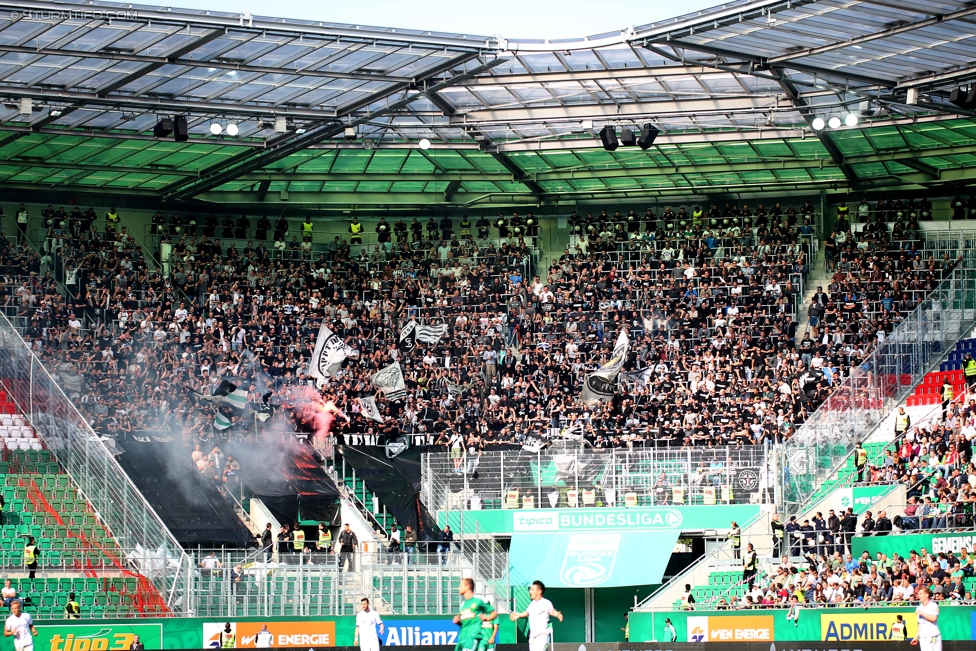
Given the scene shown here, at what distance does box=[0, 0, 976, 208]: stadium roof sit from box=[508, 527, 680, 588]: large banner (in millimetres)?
12960

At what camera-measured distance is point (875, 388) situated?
39.4 metres

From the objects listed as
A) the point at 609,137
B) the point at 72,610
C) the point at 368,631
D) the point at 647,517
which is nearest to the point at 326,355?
the point at 609,137

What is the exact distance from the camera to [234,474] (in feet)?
130

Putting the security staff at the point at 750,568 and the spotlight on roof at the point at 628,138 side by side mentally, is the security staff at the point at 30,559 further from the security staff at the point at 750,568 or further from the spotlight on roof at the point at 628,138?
the spotlight on roof at the point at 628,138

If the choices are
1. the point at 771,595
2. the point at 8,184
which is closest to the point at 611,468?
the point at 771,595

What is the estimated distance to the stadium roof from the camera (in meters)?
33.2

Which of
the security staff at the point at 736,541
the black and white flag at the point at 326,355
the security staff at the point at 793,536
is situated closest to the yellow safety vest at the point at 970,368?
the security staff at the point at 793,536

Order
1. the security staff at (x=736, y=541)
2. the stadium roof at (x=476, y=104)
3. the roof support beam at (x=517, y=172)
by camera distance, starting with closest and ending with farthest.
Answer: the stadium roof at (x=476, y=104) → the security staff at (x=736, y=541) → the roof support beam at (x=517, y=172)

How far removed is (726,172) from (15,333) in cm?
2588

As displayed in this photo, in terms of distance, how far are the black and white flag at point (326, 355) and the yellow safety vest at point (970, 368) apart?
65.8ft

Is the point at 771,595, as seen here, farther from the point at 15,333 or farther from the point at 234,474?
the point at 15,333

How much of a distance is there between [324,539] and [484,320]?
12.1 meters

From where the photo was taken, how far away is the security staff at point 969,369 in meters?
38.1

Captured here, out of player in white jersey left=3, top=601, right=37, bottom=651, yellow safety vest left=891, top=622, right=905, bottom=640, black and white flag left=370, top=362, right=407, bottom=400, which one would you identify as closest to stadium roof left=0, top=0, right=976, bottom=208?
black and white flag left=370, top=362, right=407, bottom=400
